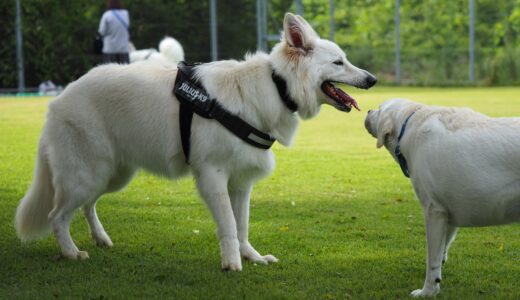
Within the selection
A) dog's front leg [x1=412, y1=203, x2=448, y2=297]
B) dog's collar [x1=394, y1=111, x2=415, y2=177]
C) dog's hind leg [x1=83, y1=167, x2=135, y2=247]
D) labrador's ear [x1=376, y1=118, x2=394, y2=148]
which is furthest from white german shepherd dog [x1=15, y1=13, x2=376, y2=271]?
dog's front leg [x1=412, y1=203, x2=448, y2=297]

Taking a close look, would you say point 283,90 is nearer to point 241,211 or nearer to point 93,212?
point 241,211

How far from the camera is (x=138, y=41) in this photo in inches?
1202

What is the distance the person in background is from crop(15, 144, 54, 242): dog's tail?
12.5 meters

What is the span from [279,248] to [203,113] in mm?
1395

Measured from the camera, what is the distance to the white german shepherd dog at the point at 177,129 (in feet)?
20.7

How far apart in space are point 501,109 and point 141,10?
15.7m

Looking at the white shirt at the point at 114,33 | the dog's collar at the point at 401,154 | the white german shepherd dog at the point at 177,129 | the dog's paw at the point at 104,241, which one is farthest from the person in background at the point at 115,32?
the dog's collar at the point at 401,154

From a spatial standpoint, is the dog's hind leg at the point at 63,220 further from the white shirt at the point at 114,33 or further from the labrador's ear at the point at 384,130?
the white shirt at the point at 114,33

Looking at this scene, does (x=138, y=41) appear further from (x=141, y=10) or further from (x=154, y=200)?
(x=154, y=200)

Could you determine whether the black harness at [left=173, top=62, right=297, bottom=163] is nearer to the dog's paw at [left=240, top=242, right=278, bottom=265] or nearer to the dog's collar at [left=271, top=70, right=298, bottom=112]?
the dog's collar at [left=271, top=70, right=298, bottom=112]

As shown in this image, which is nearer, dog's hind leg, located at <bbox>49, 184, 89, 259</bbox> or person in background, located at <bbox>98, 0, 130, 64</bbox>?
dog's hind leg, located at <bbox>49, 184, 89, 259</bbox>

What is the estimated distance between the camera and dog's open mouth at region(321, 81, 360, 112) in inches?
254

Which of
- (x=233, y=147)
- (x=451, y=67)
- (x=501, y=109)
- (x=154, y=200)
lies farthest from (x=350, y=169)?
(x=451, y=67)

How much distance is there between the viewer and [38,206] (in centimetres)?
684
